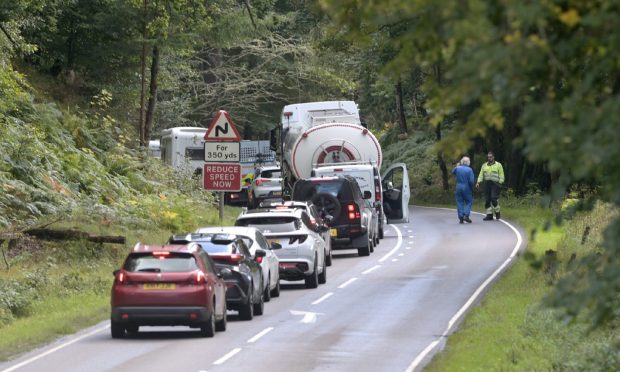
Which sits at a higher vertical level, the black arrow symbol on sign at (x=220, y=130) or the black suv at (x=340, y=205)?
the black arrow symbol on sign at (x=220, y=130)

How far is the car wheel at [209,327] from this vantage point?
1930 centimetres

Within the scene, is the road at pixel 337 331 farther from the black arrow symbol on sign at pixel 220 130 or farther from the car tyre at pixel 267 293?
the black arrow symbol on sign at pixel 220 130

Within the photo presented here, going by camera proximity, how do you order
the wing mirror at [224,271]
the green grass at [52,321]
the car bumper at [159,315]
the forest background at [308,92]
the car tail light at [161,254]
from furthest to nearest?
the wing mirror at [224,271] → the car tail light at [161,254] → the car bumper at [159,315] → the green grass at [52,321] → the forest background at [308,92]

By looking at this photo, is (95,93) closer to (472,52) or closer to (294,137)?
(294,137)

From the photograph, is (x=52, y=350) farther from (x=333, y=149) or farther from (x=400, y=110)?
(x=400, y=110)

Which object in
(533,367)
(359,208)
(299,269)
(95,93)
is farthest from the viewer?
(95,93)

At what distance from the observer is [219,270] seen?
21578mm

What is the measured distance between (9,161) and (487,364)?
18.2m

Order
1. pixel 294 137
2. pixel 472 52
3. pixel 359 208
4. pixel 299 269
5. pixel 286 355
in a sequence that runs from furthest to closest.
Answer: pixel 294 137
pixel 359 208
pixel 299 269
pixel 286 355
pixel 472 52

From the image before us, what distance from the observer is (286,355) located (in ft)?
57.6

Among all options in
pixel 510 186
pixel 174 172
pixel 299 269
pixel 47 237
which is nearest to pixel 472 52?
pixel 299 269

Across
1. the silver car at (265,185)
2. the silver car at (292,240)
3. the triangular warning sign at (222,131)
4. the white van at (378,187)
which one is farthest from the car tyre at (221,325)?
the silver car at (265,185)

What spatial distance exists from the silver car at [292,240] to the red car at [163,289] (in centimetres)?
781

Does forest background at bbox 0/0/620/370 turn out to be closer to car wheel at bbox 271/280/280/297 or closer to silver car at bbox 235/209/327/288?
silver car at bbox 235/209/327/288
